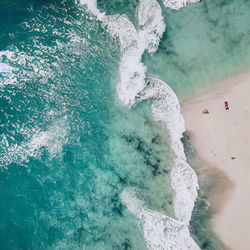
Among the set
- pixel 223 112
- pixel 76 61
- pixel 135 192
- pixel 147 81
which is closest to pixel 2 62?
pixel 76 61

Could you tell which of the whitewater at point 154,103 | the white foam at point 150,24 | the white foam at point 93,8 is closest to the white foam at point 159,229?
the whitewater at point 154,103

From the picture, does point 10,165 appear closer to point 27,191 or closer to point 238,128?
point 27,191

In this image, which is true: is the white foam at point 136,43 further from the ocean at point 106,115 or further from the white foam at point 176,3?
the white foam at point 176,3

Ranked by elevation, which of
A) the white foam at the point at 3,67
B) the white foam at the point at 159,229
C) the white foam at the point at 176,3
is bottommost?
the white foam at the point at 159,229

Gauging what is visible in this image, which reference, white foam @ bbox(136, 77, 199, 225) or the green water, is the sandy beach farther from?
the green water

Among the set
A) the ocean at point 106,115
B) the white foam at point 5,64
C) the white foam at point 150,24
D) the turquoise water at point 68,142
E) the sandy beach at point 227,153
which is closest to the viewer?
the sandy beach at point 227,153

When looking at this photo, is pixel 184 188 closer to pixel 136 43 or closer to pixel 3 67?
pixel 136 43

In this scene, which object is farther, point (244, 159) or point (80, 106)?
point (80, 106)
